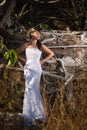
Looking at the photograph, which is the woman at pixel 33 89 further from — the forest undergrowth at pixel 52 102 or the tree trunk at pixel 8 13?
the tree trunk at pixel 8 13

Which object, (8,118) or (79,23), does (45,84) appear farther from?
(79,23)

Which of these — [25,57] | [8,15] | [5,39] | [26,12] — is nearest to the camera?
[25,57]

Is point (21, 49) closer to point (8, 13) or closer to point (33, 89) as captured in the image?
point (33, 89)

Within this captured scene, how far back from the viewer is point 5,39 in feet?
18.2

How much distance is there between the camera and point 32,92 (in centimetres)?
499

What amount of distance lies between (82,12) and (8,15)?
1087 mm

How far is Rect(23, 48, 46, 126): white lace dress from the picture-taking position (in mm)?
4977

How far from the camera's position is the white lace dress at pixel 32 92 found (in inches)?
196

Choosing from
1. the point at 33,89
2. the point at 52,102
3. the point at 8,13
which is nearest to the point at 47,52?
the point at 33,89

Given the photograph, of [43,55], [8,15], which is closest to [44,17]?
[8,15]

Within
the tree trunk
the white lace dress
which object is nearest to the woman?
the white lace dress

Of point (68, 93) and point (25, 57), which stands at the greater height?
point (25, 57)

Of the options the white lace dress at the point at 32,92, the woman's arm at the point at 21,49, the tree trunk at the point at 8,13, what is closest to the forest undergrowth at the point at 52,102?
the white lace dress at the point at 32,92

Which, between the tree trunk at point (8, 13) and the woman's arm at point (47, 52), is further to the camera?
the tree trunk at point (8, 13)
